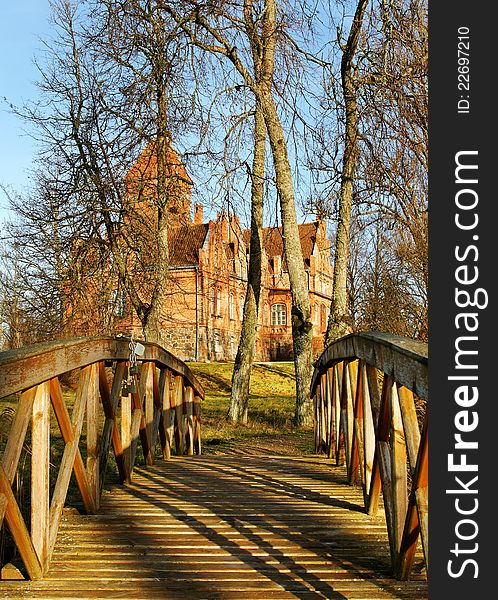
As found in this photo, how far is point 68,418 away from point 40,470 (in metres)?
0.39

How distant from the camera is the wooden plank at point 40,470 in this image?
307 cm

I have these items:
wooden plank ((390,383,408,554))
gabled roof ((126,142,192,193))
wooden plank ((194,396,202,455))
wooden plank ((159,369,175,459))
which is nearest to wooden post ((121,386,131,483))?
wooden plank ((159,369,175,459))

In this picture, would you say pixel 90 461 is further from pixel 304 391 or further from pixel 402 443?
pixel 304 391

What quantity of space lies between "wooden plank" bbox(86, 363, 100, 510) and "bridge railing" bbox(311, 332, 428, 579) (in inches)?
58.8

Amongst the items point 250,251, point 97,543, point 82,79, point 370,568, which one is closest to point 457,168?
point 370,568

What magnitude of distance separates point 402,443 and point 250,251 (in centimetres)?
1016

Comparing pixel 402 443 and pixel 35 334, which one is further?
pixel 35 334

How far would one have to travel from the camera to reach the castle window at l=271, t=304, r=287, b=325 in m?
44.2

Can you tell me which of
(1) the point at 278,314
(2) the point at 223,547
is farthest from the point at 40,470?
(1) the point at 278,314

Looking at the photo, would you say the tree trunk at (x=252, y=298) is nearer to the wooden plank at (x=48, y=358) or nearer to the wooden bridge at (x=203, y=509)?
the wooden bridge at (x=203, y=509)

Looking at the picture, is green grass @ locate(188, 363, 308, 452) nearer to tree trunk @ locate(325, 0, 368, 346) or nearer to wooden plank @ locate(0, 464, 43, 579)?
tree trunk @ locate(325, 0, 368, 346)

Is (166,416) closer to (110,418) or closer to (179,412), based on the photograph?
(179,412)

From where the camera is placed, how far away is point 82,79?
1470 cm

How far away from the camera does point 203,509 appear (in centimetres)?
423
